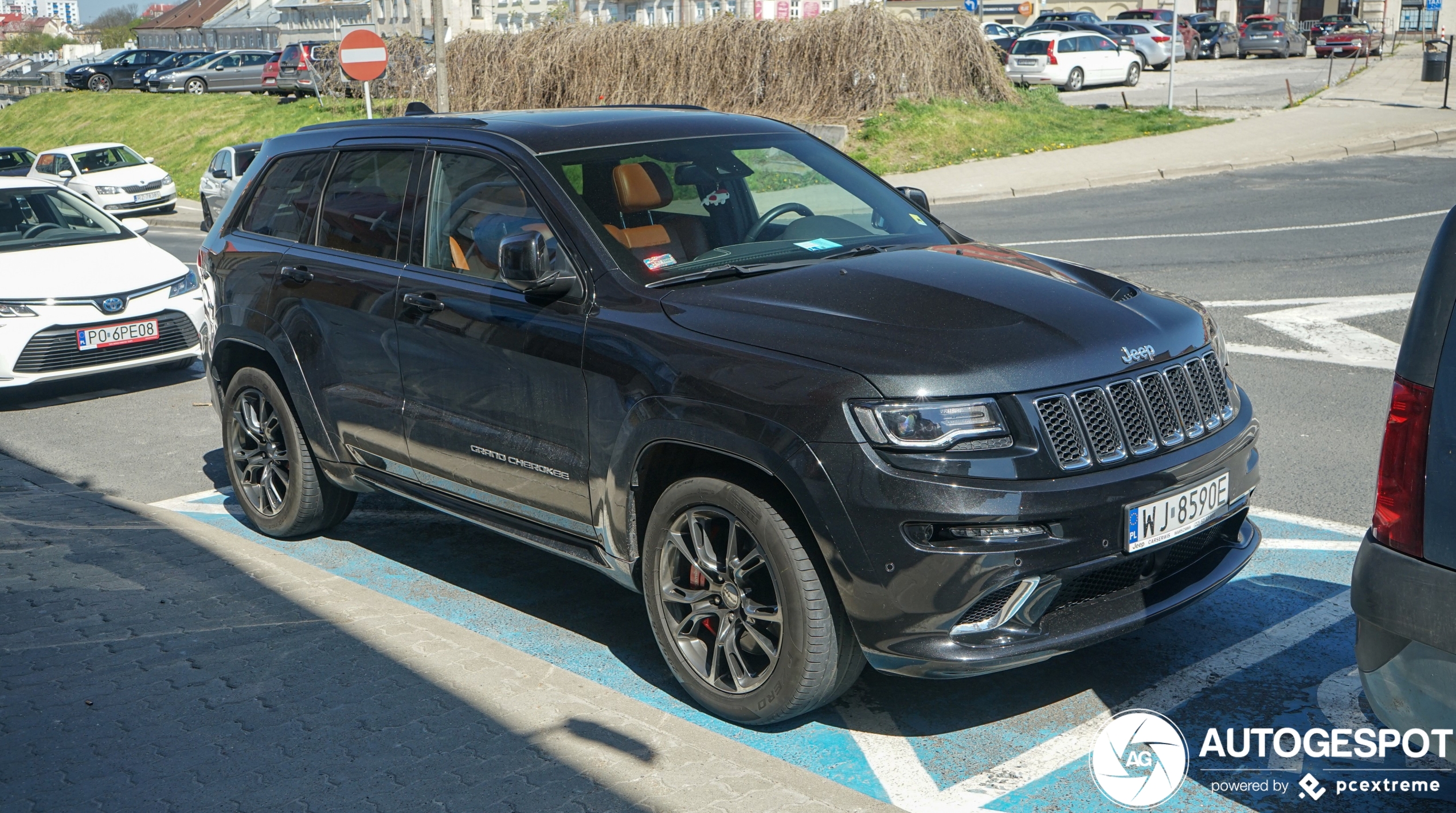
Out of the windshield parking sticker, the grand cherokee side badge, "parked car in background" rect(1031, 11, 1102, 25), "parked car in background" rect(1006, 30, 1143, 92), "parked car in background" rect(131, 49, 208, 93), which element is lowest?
the grand cherokee side badge

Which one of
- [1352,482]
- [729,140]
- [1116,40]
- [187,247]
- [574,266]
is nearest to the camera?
[574,266]

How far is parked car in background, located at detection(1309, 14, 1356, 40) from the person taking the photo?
57500mm

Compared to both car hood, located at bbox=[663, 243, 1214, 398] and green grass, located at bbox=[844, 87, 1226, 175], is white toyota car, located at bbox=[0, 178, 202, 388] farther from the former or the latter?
green grass, located at bbox=[844, 87, 1226, 175]

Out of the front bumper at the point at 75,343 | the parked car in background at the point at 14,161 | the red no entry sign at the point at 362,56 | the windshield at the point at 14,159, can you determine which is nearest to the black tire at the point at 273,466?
the front bumper at the point at 75,343

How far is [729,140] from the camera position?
507 centimetres

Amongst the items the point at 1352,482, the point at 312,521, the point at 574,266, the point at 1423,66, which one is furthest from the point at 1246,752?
the point at 1423,66

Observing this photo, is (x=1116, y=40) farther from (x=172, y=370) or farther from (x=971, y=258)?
(x=971, y=258)

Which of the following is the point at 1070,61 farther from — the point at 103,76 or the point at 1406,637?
the point at 103,76

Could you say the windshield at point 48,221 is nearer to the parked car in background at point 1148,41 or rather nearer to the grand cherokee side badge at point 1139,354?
the grand cherokee side badge at point 1139,354

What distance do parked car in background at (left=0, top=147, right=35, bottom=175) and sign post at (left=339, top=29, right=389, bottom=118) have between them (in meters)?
13.5

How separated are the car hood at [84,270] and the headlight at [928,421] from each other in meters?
8.12

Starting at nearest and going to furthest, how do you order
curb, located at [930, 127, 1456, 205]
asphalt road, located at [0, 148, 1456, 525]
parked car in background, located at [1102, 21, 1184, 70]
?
asphalt road, located at [0, 148, 1456, 525]
curb, located at [930, 127, 1456, 205]
parked car in background, located at [1102, 21, 1184, 70]

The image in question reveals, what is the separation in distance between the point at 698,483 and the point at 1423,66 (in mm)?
37014

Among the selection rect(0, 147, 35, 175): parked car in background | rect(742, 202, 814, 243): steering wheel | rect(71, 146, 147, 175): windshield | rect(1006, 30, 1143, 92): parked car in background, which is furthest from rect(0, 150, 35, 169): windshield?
rect(742, 202, 814, 243): steering wheel
